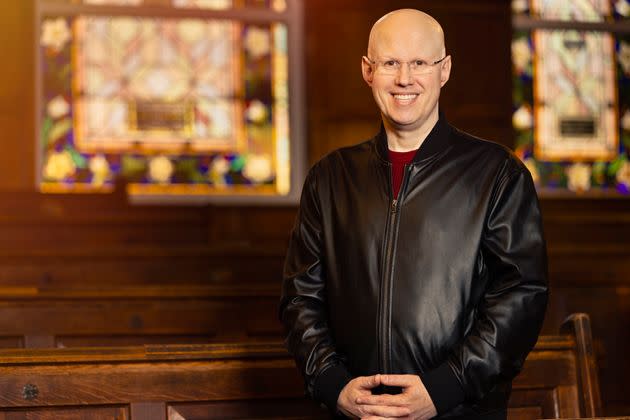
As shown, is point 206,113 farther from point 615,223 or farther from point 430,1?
point 615,223

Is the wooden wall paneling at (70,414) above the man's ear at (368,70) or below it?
below

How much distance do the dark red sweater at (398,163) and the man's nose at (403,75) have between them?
0.45 feet

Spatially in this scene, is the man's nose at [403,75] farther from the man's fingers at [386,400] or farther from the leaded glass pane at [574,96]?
the leaded glass pane at [574,96]

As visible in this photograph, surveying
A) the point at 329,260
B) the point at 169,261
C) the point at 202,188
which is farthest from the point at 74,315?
the point at 202,188

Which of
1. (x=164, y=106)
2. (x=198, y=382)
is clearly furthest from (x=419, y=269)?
(x=164, y=106)

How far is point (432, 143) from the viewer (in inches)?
71.9

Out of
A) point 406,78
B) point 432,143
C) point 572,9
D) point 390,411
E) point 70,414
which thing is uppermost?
point 572,9

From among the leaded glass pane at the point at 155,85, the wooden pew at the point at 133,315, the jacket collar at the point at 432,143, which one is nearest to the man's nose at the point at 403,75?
the jacket collar at the point at 432,143

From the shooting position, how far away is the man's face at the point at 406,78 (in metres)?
1.77

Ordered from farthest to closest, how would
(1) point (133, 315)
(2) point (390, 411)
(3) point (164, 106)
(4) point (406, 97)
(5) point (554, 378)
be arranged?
1. (3) point (164, 106)
2. (1) point (133, 315)
3. (5) point (554, 378)
4. (4) point (406, 97)
5. (2) point (390, 411)

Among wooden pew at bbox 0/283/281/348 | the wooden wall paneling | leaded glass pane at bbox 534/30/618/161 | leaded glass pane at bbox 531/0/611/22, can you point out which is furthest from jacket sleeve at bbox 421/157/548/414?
leaded glass pane at bbox 531/0/611/22

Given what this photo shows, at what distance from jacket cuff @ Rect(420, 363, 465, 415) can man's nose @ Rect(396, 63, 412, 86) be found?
49 centimetres

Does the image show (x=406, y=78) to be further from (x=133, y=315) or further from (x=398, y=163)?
(x=133, y=315)

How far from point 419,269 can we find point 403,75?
0.33m
